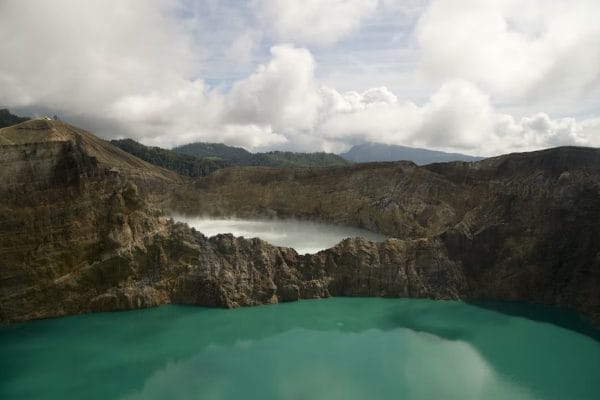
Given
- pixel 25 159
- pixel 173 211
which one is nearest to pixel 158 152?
pixel 173 211

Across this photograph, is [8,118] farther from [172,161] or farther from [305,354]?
[305,354]

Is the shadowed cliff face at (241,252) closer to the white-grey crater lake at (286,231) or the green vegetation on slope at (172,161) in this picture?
the white-grey crater lake at (286,231)

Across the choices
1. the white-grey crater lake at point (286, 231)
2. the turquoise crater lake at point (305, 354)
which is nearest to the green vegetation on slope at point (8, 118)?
the white-grey crater lake at point (286, 231)

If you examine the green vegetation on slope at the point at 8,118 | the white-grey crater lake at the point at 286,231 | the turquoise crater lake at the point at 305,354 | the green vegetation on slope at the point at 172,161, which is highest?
the green vegetation on slope at the point at 8,118

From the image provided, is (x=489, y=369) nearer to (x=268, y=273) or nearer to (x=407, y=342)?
(x=407, y=342)

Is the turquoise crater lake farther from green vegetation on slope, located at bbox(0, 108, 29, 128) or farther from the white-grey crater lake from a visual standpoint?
green vegetation on slope, located at bbox(0, 108, 29, 128)

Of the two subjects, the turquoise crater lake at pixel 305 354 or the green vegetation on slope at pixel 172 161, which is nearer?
the turquoise crater lake at pixel 305 354

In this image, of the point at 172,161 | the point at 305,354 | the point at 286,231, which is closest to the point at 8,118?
the point at 172,161
